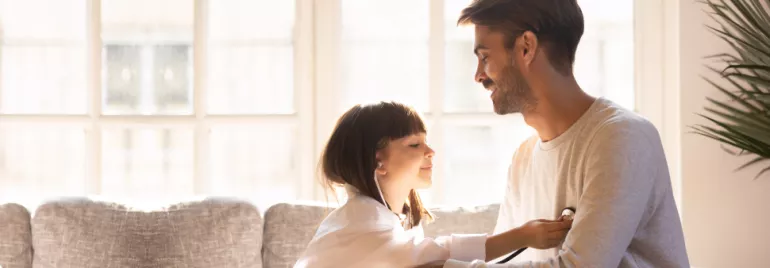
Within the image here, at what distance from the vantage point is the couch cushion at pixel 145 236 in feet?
9.19

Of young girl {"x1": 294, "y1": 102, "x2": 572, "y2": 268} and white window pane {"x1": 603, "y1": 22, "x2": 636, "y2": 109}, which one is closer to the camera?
young girl {"x1": 294, "y1": 102, "x2": 572, "y2": 268}

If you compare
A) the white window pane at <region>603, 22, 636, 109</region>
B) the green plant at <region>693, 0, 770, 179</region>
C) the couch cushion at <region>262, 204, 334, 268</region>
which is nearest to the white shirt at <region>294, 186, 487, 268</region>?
the couch cushion at <region>262, 204, 334, 268</region>

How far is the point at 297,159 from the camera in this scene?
3373 mm

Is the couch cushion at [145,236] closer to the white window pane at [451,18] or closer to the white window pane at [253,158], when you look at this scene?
the white window pane at [253,158]

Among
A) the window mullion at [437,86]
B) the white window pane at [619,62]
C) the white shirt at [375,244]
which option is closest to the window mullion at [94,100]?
the window mullion at [437,86]

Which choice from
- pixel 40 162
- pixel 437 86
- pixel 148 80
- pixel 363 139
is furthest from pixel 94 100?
pixel 363 139

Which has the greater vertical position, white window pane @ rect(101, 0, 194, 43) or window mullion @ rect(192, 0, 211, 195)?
white window pane @ rect(101, 0, 194, 43)

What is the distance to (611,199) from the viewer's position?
177 centimetres

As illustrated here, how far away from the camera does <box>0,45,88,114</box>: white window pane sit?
11.2 feet

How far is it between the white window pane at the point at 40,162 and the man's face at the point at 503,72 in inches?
72.5

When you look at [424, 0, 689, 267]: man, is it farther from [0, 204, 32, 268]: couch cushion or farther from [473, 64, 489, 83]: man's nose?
[0, 204, 32, 268]: couch cushion

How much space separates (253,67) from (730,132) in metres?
1.63

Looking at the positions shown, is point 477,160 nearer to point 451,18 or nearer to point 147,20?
point 451,18

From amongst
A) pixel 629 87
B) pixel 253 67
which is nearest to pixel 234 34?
pixel 253 67
